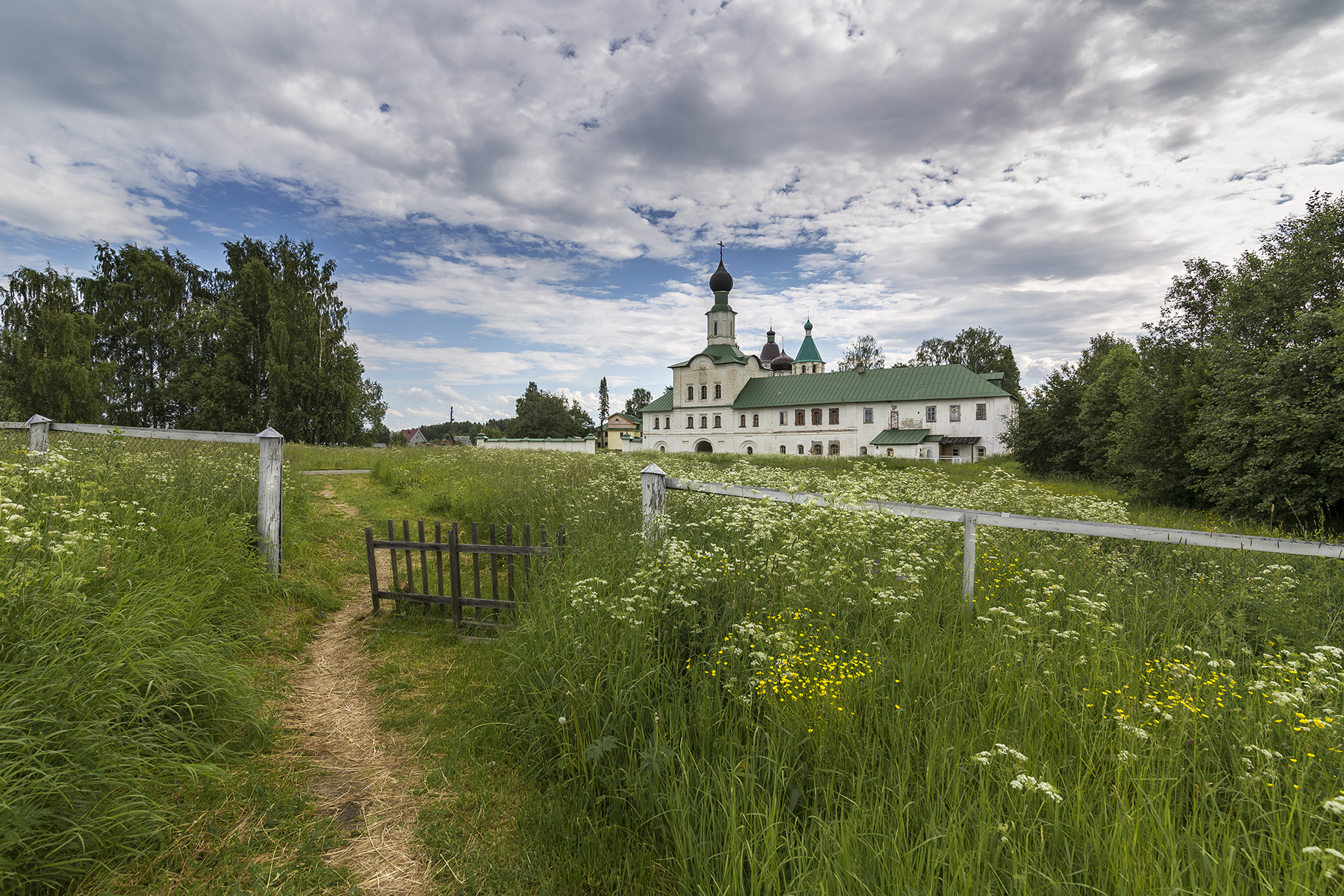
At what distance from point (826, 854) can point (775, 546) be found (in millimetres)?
2523

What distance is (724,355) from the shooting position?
54281mm

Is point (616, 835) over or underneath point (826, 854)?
underneath

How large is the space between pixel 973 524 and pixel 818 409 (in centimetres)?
4616

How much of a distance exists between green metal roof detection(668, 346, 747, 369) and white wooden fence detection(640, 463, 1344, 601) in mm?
49274

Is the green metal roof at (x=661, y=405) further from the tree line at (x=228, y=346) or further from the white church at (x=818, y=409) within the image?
the tree line at (x=228, y=346)

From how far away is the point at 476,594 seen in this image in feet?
18.6

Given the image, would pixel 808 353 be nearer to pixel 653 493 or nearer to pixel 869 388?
pixel 869 388

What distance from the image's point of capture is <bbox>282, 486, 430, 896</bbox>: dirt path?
2.71m

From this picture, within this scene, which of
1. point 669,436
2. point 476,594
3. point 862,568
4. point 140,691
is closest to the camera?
point 140,691

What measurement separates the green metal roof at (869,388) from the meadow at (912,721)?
42.1m

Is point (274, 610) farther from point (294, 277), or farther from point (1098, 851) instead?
point (294, 277)

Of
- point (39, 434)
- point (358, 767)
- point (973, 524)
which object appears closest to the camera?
point (358, 767)

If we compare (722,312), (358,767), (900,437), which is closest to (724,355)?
(722,312)

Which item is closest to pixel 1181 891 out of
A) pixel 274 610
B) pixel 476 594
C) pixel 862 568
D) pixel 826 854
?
pixel 826 854
